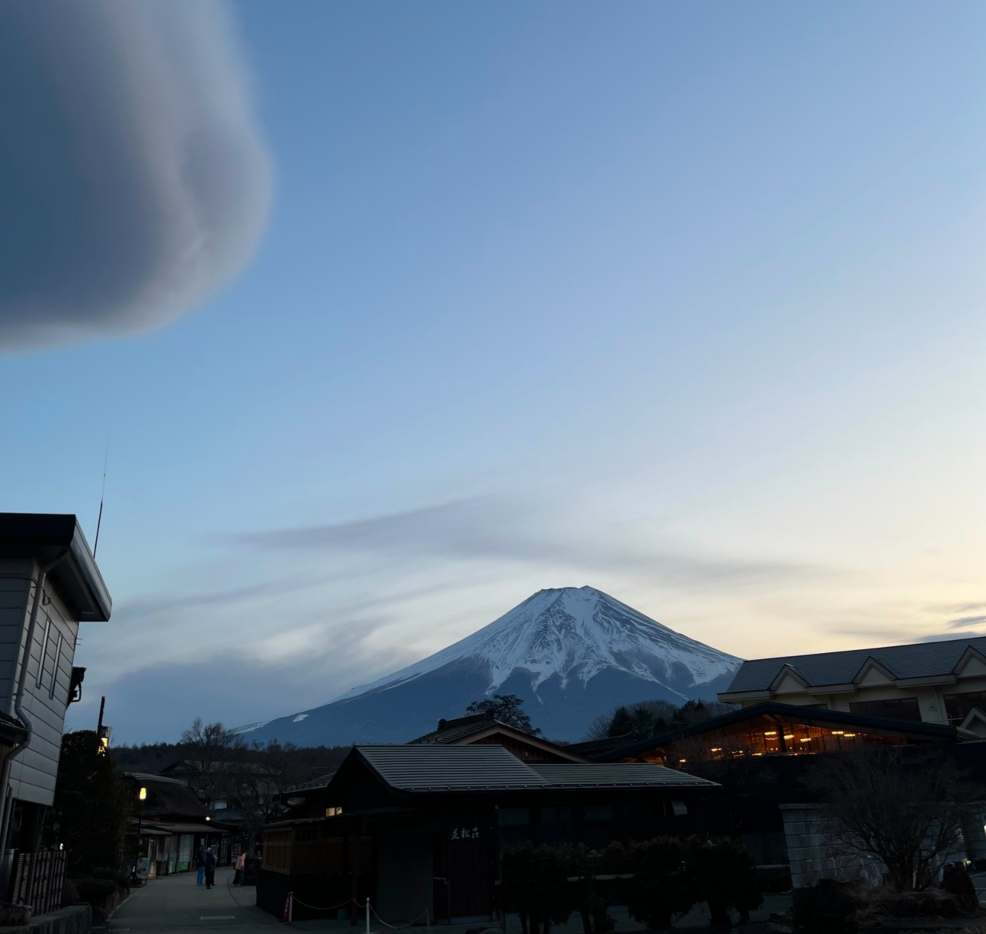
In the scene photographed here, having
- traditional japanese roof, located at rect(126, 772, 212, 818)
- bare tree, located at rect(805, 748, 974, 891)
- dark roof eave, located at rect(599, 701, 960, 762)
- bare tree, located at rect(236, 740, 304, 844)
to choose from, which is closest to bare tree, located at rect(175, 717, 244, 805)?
bare tree, located at rect(236, 740, 304, 844)

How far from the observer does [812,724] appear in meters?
35.3

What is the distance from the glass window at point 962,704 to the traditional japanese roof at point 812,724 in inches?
526

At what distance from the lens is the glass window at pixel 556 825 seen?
2292 centimetres

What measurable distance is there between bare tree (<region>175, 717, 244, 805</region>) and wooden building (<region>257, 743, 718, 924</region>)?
6277cm

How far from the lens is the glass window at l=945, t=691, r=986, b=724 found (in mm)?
46625

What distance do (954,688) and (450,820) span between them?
3776cm

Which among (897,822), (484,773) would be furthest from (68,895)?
(897,822)

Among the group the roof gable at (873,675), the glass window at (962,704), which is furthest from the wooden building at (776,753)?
the glass window at (962,704)

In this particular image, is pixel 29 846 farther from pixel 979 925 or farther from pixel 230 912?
pixel 979 925

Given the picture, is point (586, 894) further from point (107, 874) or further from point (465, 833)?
point (107, 874)

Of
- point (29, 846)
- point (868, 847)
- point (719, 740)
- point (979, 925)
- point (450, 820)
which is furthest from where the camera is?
point (719, 740)

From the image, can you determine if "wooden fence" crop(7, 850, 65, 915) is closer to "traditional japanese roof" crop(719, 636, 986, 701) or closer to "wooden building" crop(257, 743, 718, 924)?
"wooden building" crop(257, 743, 718, 924)

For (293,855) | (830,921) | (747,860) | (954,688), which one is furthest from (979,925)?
(954,688)

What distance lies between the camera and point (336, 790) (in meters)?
27.1
